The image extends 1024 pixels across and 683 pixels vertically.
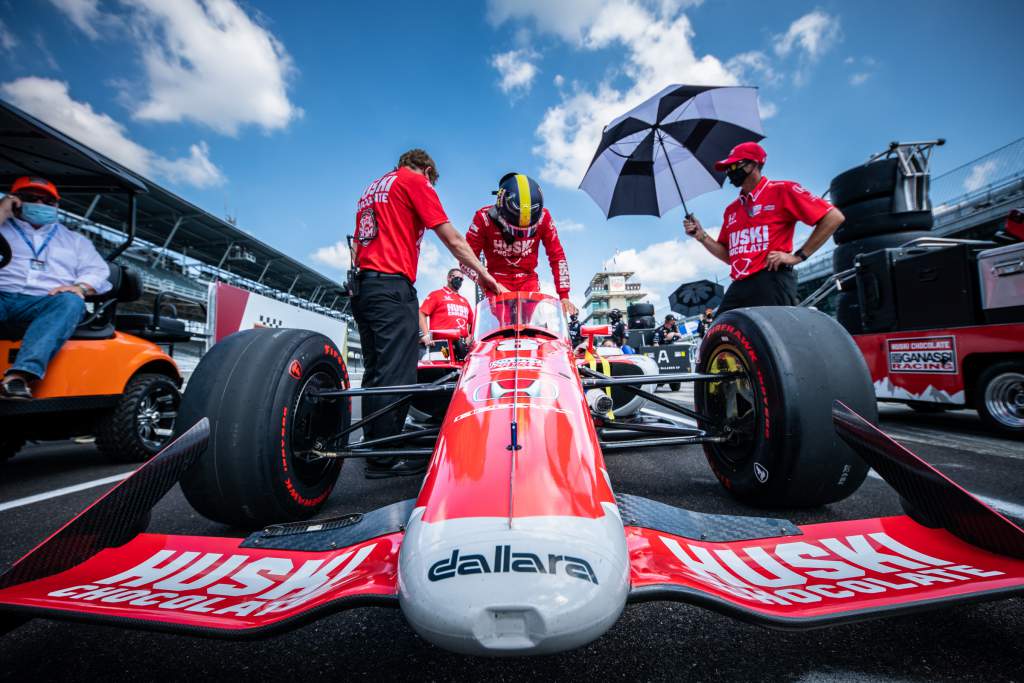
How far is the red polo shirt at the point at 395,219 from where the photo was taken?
261 cm

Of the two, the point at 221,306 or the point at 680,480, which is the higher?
the point at 221,306

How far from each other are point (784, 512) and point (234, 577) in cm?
198

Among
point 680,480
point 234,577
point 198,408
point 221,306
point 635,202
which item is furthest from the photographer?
point 221,306

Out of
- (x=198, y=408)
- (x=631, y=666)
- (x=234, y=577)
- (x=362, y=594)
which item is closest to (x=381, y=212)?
(x=198, y=408)

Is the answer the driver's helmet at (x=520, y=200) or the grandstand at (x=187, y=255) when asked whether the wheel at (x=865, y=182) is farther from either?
the grandstand at (x=187, y=255)

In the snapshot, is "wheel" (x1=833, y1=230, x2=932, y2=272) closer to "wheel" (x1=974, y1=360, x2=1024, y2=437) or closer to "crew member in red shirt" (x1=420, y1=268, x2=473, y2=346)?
"wheel" (x1=974, y1=360, x2=1024, y2=437)

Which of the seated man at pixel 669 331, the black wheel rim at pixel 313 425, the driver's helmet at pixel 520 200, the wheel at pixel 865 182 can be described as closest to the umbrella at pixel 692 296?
the seated man at pixel 669 331

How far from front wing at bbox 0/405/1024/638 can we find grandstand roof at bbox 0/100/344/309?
12.9 ft

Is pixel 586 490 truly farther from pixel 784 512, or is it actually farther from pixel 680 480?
pixel 680 480

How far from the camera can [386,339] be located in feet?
8.33

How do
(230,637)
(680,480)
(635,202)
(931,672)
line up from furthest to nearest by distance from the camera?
(635,202) < (680,480) < (931,672) < (230,637)

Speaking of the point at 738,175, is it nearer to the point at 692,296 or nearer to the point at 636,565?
the point at 636,565

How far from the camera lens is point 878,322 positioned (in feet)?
16.1

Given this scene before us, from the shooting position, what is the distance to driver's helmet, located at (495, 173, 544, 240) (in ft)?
9.65
